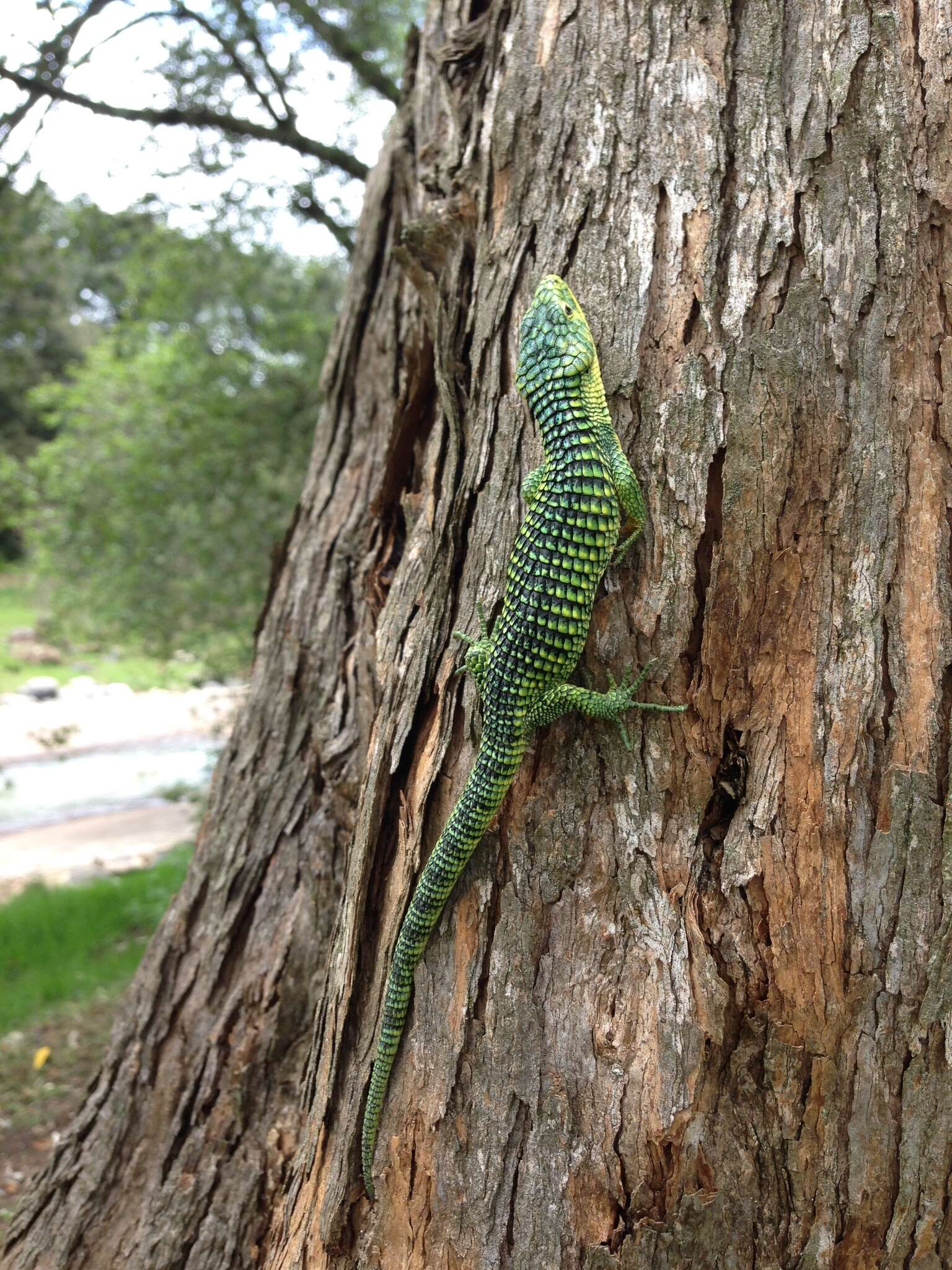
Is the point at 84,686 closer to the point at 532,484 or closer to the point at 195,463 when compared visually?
the point at 195,463

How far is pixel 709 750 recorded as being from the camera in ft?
6.59

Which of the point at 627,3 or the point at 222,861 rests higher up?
the point at 627,3

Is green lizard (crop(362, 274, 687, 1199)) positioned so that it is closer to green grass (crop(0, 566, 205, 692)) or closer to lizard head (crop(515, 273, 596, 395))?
lizard head (crop(515, 273, 596, 395))

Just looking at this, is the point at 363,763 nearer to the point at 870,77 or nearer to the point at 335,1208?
the point at 335,1208

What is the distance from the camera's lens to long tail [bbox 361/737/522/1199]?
2096 millimetres

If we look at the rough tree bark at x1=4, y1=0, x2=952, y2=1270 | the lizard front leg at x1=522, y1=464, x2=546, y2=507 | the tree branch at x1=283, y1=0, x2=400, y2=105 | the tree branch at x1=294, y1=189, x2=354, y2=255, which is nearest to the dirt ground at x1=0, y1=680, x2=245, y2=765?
the tree branch at x1=294, y1=189, x2=354, y2=255

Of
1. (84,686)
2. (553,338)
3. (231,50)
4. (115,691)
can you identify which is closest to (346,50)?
(231,50)

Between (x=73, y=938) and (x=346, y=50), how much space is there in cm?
820

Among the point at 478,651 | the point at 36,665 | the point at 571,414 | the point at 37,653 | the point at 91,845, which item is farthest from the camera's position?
the point at 37,653

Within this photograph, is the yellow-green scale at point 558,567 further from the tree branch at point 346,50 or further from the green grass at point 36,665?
the green grass at point 36,665

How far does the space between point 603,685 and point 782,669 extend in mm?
443

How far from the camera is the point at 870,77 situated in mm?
2039

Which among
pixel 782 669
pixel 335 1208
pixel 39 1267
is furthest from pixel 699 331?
pixel 39 1267

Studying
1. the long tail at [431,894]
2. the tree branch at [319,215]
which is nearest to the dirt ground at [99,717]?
the tree branch at [319,215]
